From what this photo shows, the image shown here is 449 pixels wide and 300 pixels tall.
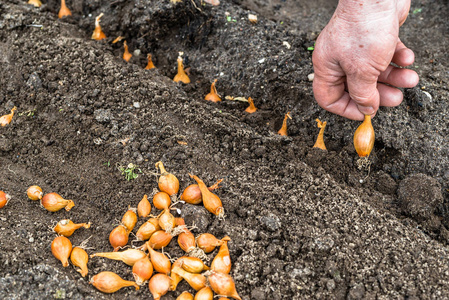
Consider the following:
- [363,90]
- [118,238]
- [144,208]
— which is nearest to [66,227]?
[118,238]

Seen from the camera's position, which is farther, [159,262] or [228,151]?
[228,151]

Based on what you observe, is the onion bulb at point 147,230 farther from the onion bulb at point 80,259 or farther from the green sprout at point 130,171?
the green sprout at point 130,171

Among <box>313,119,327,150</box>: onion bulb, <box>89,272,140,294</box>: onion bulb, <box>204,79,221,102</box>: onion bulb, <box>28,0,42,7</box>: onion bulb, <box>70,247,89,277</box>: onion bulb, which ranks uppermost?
<box>313,119,327,150</box>: onion bulb

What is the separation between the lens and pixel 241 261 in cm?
229

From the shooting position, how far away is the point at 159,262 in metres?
2.25

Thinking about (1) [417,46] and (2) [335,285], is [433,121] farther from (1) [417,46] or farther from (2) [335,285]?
(2) [335,285]

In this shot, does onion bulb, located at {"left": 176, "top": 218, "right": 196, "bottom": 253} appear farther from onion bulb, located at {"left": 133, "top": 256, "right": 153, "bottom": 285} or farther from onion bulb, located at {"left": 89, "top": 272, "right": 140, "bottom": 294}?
onion bulb, located at {"left": 89, "top": 272, "right": 140, "bottom": 294}

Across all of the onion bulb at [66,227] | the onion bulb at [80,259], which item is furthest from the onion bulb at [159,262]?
the onion bulb at [66,227]

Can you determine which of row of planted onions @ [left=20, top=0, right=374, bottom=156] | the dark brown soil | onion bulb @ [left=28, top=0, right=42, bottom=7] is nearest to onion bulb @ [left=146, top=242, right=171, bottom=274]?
the dark brown soil

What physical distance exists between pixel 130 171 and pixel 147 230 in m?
0.51

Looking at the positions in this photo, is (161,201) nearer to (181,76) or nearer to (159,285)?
(159,285)

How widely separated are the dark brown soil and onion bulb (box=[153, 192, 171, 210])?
12 centimetres

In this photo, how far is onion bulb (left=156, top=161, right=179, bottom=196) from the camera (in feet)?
8.47

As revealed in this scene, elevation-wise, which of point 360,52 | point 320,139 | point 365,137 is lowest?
point 320,139
